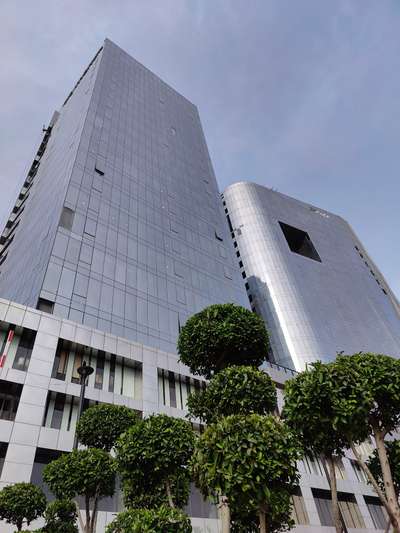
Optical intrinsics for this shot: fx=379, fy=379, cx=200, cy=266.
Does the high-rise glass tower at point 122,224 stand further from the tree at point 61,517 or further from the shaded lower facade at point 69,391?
the tree at point 61,517

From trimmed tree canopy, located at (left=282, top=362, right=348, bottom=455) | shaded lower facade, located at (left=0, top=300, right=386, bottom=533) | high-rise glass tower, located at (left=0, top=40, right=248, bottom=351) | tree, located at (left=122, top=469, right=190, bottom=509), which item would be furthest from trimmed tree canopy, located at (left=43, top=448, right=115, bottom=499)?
high-rise glass tower, located at (left=0, top=40, right=248, bottom=351)

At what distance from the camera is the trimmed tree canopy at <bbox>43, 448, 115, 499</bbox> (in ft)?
46.7

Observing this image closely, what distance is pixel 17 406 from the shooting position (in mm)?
23062

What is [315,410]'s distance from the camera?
12156mm

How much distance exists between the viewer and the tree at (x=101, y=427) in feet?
55.2

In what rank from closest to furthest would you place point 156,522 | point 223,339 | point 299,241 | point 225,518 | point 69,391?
point 156,522 < point 225,518 < point 223,339 < point 69,391 < point 299,241

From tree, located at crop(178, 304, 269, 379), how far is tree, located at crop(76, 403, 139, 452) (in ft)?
14.4

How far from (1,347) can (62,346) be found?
421cm

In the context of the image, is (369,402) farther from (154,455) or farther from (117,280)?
(117,280)

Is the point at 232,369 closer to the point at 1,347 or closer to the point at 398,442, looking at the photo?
the point at 398,442

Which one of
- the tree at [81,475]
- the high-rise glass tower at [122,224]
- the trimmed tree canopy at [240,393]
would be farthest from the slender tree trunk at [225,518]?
the high-rise glass tower at [122,224]

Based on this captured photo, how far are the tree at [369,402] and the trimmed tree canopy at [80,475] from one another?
8919mm

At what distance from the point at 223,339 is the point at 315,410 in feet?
14.9

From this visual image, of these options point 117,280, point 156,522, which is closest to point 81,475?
point 156,522
